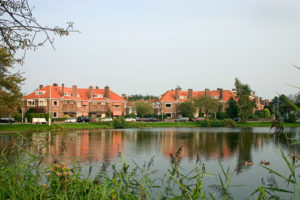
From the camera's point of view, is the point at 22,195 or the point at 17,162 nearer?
the point at 22,195

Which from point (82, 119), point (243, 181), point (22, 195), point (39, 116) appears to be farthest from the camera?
point (82, 119)

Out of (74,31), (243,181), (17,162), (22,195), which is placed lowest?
(243,181)

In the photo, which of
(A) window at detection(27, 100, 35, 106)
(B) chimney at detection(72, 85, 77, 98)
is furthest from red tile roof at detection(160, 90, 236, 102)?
(A) window at detection(27, 100, 35, 106)

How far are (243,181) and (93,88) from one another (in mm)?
62272

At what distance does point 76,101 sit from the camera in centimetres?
6600

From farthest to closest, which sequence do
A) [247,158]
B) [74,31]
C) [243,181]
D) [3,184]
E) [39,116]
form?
[39,116], [247,158], [243,181], [74,31], [3,184]

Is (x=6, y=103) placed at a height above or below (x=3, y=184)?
above

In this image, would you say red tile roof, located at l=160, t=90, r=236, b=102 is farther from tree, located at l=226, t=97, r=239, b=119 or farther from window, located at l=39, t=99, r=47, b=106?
window, located at l=39, t=99, r=47, b=106

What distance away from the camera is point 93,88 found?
230 feet

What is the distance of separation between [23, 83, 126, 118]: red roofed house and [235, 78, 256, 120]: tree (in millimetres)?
27433

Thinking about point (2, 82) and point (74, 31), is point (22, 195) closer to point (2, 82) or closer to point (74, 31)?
point (74, 31)

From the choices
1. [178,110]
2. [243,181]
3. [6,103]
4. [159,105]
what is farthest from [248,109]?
[243,181]

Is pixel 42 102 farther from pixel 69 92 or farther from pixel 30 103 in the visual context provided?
pixel 69 92

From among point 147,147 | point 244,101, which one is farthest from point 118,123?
point 147,147
